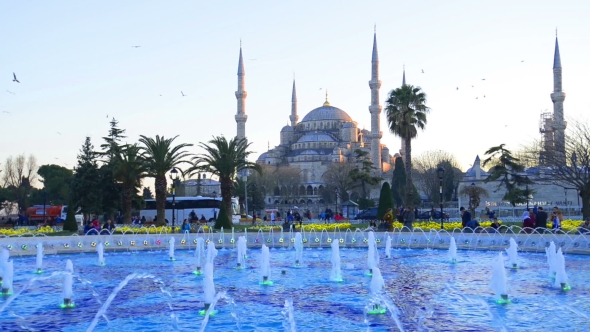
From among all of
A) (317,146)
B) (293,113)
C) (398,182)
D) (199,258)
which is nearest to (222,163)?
(199,258)

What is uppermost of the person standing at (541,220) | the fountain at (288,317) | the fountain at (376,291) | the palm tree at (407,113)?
the palm tree at (407,113)

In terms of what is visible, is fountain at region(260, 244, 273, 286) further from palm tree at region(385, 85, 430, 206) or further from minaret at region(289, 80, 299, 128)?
minaret at region(289, 80, 299, 128)

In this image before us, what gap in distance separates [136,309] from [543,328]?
5005 millimetres

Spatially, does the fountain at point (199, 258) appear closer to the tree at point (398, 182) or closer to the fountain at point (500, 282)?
the fountain at point (500, 282)

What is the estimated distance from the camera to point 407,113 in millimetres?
27703

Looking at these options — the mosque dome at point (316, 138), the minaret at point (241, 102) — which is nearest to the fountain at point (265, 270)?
the minaret at point (241, 102)

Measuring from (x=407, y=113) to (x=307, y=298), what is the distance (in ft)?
64.6

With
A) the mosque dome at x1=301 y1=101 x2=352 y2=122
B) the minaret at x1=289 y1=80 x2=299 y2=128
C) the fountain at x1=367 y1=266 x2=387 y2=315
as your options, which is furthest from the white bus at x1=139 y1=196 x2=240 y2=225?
the minaret at x1=289 y1=80 x2=299 y2=128

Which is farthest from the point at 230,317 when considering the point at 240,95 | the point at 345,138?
the point at 345,138

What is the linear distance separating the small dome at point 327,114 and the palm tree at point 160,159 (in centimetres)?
6801

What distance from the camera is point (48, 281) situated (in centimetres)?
1113

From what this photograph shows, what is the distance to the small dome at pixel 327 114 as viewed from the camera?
93.3 metres

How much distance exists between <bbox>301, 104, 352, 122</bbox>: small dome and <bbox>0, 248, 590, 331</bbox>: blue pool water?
7970 cm

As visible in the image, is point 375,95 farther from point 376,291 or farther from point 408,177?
point 376,291
